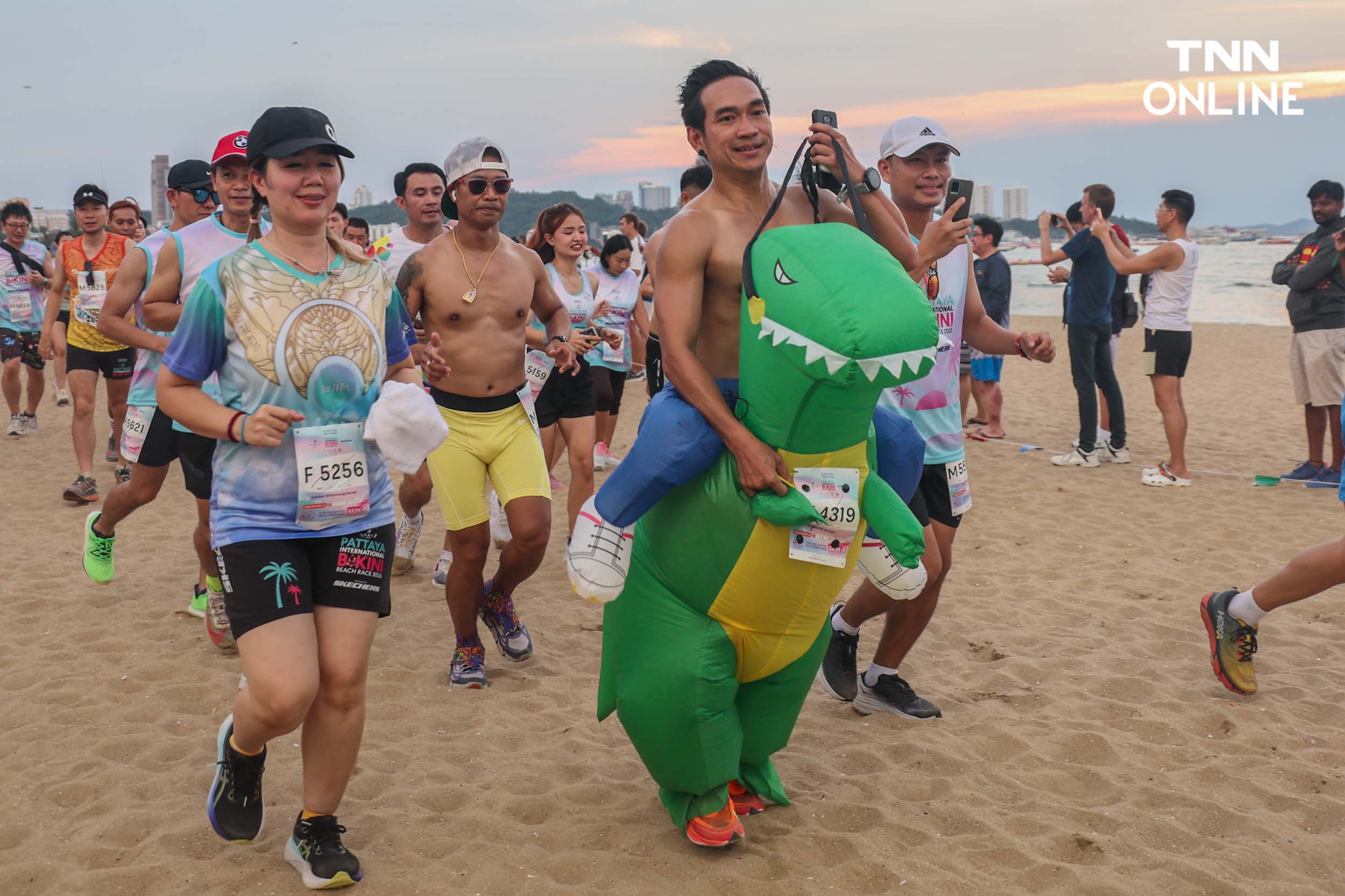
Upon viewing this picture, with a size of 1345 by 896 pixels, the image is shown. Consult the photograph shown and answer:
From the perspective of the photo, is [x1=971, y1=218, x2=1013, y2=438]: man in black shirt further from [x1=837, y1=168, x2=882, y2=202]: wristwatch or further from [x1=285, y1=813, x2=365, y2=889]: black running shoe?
[x1=285, y1=813, x2=365, y2=889]: black running shoe

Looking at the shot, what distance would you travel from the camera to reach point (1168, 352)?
29.9 ft

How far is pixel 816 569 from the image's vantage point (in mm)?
3160

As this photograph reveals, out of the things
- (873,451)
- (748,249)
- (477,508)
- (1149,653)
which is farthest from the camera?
(1149,653)

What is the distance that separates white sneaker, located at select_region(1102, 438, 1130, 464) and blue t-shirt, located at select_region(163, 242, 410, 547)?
340 inches

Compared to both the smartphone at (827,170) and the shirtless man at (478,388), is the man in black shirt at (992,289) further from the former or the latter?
the smartphone at (827,170)

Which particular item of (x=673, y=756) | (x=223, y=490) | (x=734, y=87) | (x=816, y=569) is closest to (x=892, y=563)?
(x=816, y=569)

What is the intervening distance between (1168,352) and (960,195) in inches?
242

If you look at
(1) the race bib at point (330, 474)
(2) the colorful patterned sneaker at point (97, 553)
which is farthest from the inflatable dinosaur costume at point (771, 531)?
(2) the colorful patterned sneaker at point (97, 553)

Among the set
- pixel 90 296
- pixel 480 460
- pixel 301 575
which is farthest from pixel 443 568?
pixel 90 296

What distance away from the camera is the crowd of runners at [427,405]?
119 inches

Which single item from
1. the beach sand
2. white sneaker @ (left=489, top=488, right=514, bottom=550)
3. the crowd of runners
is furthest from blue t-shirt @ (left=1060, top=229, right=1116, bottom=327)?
white sneaker @ (left=489, top=488, right=514, bottom=550)

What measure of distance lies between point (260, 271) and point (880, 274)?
1.77m

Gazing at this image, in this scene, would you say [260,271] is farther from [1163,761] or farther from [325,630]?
[1163,761]

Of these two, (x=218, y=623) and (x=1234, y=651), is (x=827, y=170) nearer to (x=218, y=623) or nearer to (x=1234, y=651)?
(x=1234, y=651)
